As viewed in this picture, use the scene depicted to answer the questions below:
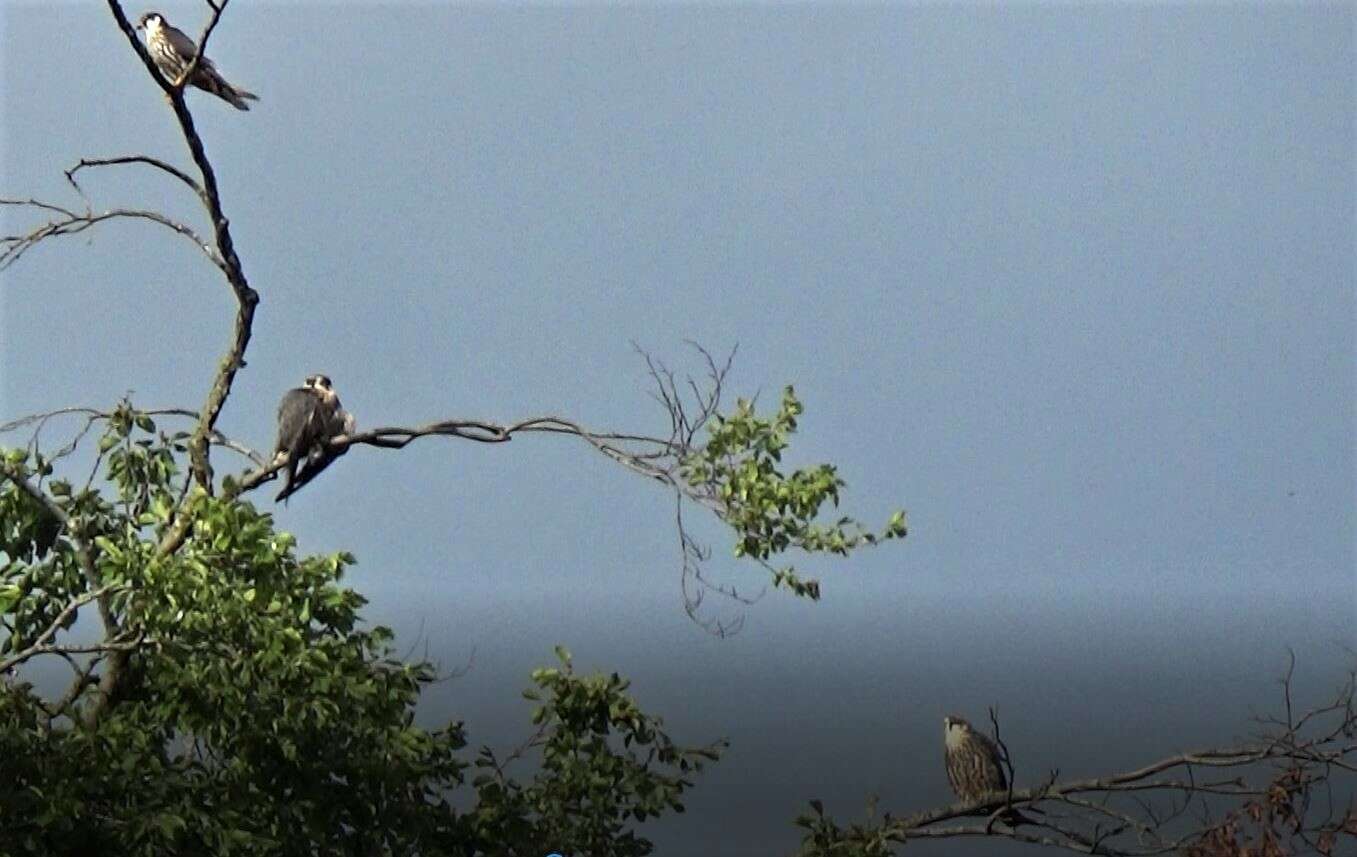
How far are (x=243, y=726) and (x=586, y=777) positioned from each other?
2086 millimetres

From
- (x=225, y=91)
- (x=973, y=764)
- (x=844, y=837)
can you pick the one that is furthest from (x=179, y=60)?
(x=973, y=764)

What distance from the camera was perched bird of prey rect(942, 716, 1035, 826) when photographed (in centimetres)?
1470

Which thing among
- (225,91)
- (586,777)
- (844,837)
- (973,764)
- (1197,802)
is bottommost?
(844,837)

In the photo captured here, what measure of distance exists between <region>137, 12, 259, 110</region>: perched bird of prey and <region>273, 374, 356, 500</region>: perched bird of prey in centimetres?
181

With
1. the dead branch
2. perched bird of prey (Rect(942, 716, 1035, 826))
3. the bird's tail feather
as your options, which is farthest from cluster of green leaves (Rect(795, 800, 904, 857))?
the bird's tail feather

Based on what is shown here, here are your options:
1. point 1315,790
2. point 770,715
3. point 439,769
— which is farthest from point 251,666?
point 770,715

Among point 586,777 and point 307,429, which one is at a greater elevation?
point 307,429

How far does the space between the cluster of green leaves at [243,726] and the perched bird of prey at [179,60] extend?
6.61 ft

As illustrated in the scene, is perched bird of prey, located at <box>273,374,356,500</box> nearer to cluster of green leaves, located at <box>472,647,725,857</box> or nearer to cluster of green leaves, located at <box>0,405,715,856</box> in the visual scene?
cluster of green leaves, located at <box>0,405,715,856</box>

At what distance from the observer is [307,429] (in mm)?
12469

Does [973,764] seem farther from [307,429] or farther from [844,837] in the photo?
[307,429]

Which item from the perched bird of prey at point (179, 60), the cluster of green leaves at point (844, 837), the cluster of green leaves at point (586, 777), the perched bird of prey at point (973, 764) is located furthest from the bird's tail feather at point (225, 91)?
the perched bird of prey at point (973, 764)

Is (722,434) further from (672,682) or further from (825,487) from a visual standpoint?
(672,682)

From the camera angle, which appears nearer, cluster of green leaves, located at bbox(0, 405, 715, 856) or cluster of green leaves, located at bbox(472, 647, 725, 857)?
cluster of green leaves, located at bbox(0, 405, 715, 856)
